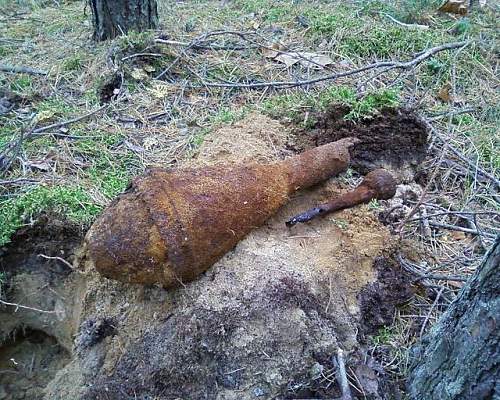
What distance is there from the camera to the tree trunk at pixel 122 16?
4027 millimetres

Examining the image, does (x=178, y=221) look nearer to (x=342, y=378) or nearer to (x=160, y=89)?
(x=342, y=378)

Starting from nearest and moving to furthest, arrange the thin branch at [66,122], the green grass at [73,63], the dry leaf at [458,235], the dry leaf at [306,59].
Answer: the dry leaf at [458,235] < the thin branch at [66,122] < the dry leaf at [306,59] < the green grass at [73,63]

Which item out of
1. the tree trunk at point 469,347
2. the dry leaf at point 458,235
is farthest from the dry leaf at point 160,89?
the tree trunk at point 469,347

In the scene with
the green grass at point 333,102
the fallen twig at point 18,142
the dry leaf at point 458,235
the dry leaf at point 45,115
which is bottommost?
the dry leaf at point 458,235

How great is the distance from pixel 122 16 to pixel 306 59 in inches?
61.2

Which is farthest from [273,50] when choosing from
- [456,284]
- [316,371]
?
[316,371]

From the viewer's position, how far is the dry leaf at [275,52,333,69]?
3713 mm

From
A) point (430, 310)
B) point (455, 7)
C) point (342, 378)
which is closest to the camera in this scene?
point (342, 378)

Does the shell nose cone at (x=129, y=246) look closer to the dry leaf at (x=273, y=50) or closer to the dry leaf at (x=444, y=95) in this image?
the dry leaf at (x=273, y=50)

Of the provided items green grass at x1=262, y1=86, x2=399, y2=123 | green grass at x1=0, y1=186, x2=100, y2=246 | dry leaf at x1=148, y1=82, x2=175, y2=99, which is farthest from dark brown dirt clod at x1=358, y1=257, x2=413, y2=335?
dry leaf at x1=148, y1=82, x2=175, y2=99

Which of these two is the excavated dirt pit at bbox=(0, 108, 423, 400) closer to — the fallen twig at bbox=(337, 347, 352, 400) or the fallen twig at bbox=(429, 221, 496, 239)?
the fallen twig at bbox=(337, 347, 352, 400)

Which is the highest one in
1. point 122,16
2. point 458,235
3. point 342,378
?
point 122,16

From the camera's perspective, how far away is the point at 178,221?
1866mm

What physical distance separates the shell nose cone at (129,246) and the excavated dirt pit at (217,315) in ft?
0.53
